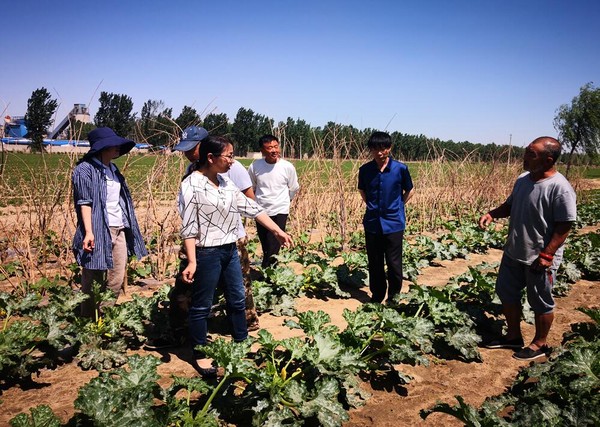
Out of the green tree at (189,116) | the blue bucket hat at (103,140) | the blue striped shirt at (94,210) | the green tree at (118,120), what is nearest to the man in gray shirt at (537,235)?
the blue bucket hat at (103,140)

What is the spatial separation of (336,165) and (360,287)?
2.82m

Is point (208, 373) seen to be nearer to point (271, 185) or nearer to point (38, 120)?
point (271, 185)

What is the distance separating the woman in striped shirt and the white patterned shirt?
2.71 ft

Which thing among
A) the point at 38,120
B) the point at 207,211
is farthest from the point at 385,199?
the point at 38,120

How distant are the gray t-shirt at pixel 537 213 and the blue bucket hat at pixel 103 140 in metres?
3.20

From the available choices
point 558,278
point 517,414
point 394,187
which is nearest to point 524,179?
point 394,187

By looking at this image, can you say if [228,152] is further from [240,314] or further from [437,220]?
[437,220]

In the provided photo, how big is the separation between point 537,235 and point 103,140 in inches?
138

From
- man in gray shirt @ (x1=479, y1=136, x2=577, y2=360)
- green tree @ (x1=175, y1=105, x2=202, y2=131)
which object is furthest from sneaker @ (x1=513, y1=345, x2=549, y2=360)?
green tree @ (x1=175, y1=105, x2=202, y2=131)

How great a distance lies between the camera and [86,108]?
442cm

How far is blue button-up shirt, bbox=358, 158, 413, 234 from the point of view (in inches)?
161

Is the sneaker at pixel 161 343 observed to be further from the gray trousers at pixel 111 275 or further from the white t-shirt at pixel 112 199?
the white t-shirt at pixel 112 199

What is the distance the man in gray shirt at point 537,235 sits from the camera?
305 centimetres

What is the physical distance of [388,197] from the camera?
4090mm
